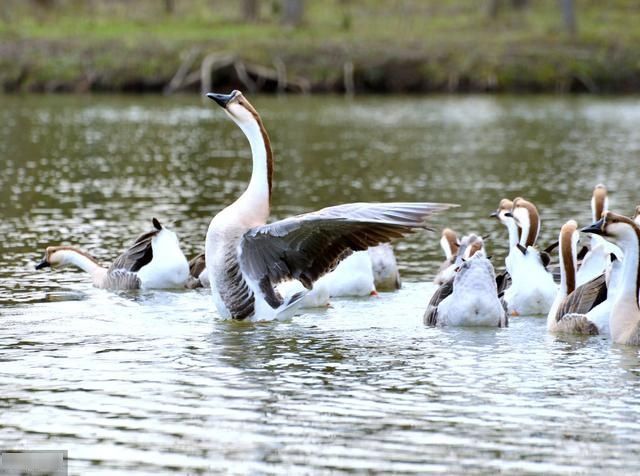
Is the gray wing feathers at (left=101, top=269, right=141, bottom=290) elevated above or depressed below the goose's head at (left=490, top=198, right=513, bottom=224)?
below

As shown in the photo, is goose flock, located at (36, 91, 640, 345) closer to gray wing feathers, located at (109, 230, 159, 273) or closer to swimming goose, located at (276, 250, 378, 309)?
swimming goose, located at (276, 250, 378, 309)

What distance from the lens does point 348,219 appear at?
980 cm

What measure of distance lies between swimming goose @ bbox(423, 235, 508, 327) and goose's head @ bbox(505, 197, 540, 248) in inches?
78.0

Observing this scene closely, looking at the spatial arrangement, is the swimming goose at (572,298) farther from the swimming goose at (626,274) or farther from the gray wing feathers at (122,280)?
the gray wing feathers at (122,280)

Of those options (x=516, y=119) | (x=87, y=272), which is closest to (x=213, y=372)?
(x=87, y=272)

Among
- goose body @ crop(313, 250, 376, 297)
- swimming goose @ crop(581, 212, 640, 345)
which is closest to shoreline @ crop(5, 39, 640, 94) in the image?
goose body @ crop(313, 250, 376, 297)

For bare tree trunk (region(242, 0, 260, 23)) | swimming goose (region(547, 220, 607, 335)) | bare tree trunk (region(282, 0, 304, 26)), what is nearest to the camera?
swimming goose (region(547, 220, 607, 335))

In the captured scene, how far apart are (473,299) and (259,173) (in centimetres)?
208

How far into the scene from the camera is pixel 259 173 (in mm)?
10797

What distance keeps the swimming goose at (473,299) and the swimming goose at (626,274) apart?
109cm

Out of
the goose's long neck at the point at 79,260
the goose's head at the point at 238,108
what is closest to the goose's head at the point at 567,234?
the goose's head at the point at 238,108

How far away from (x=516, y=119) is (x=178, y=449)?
95.1 ft

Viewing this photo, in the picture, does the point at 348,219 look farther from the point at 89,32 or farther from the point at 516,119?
the point at 89,32

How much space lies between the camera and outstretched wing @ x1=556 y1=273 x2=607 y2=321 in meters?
10.8
